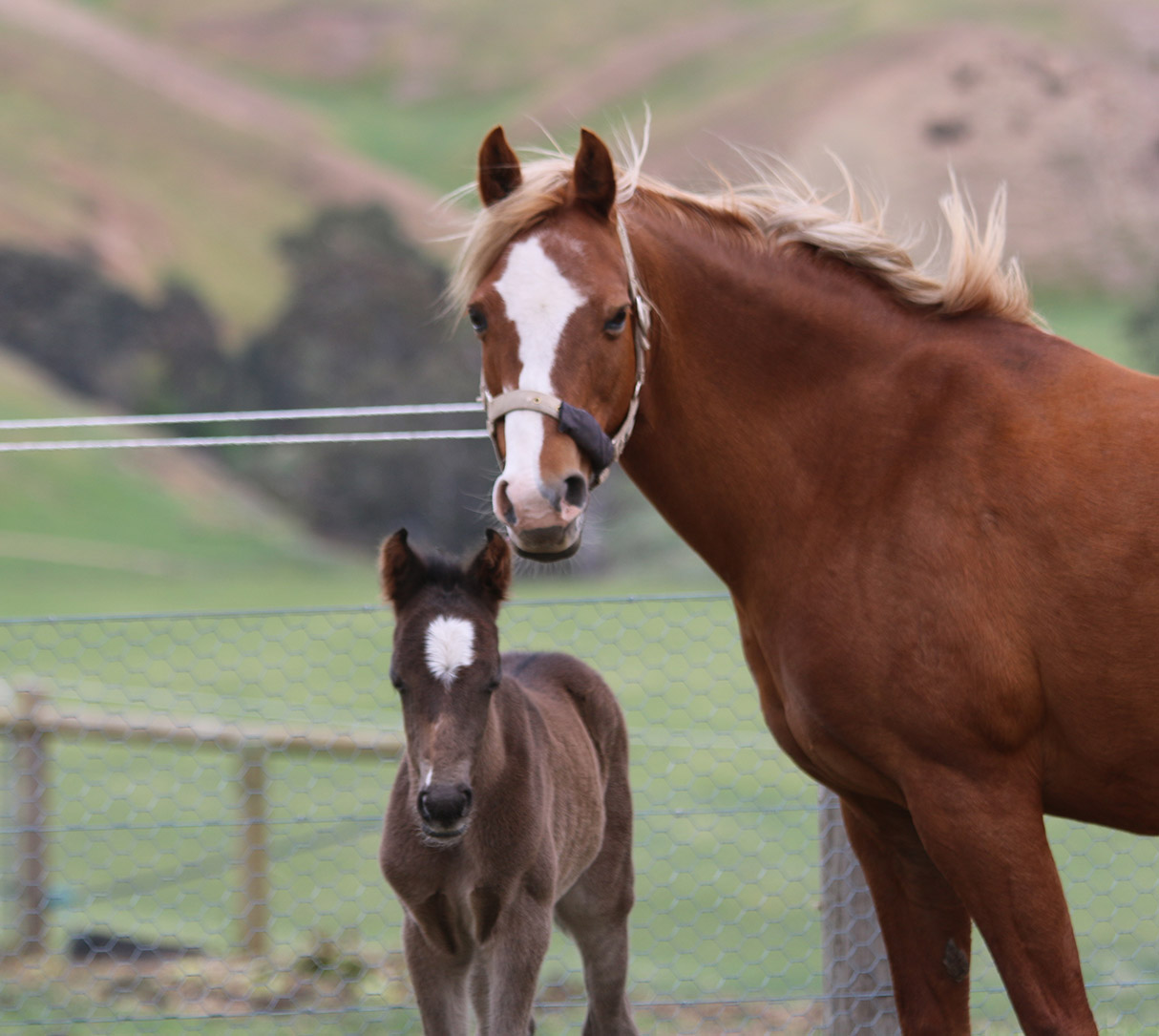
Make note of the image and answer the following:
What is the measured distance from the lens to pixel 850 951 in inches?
140

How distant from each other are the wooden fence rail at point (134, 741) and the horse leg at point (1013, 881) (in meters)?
2.26

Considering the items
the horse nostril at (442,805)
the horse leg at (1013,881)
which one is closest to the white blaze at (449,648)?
the horse nostril at (442,805)

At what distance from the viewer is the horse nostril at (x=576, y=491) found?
7.06ft

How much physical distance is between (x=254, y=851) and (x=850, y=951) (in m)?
1.98

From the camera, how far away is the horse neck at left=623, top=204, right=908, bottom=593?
8.13ft

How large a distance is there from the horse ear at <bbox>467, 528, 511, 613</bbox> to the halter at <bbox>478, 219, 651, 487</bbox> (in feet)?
2.49

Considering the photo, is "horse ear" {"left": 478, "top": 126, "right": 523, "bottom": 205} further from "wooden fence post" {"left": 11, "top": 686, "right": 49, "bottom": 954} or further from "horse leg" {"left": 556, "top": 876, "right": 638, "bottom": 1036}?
"wooden fence post" {"left": 11, "top": 686, "right": 49, "bottom": 954}

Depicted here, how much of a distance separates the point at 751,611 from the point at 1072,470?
2.13 feet


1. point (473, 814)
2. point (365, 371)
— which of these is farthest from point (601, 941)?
point (365, 371)

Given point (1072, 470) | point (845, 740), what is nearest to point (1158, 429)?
point (1072, 470)

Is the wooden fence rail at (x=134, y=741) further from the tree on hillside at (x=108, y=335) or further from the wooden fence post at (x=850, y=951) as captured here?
the tree on hillside at (x=108, y=335)

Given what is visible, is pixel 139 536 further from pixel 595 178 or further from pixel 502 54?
pixel 595 178

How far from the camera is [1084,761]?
2318 millimetres

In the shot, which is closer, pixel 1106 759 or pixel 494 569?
pixel 1106 759
